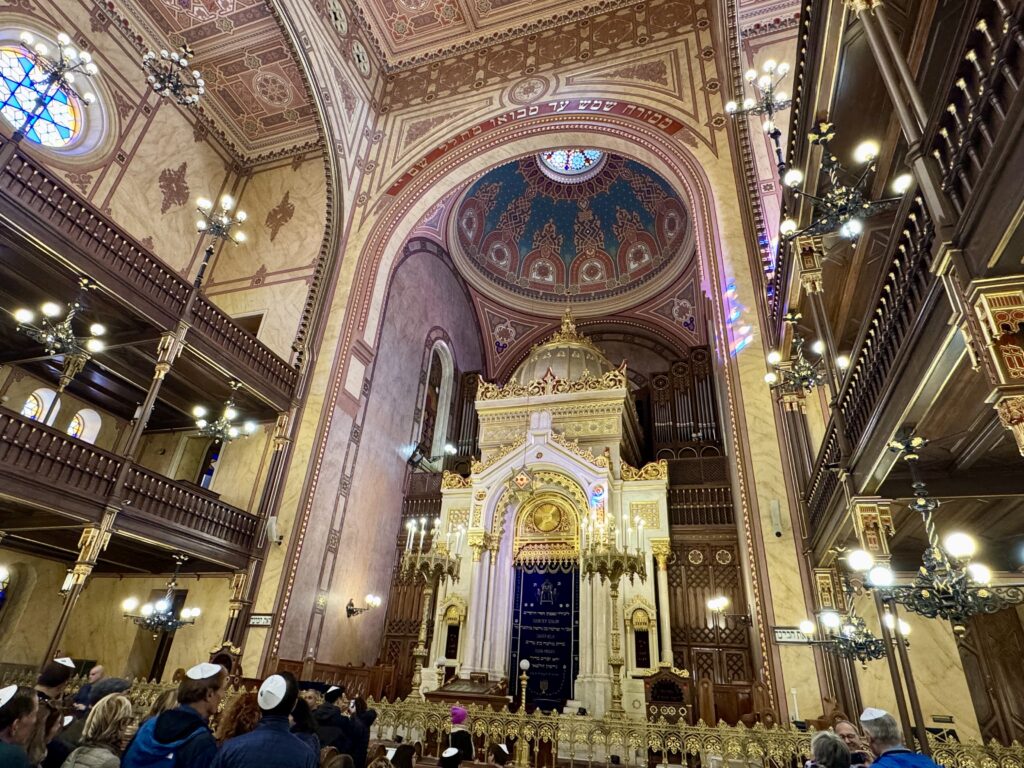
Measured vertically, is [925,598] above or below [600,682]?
above

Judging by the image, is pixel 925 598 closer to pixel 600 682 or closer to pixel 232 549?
pixel 600 682

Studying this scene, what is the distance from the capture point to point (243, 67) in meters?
14.2

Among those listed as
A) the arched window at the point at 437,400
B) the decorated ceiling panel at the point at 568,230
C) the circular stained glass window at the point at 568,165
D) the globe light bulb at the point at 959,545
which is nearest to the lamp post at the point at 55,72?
the arched window at the point at 437,400

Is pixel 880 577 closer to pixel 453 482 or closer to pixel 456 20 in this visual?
pixel 453 482

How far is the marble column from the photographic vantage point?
1106 cm

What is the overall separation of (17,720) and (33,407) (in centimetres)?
1183

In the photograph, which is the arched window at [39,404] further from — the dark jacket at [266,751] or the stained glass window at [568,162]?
the stained glass window at [568,162]

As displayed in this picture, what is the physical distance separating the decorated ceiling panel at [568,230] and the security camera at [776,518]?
1158cm

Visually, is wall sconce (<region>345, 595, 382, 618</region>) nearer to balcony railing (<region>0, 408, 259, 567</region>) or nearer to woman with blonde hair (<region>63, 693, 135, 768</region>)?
balcony railing (<region>0, 408, 259, 567</region>)

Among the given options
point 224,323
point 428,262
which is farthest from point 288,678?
point 428,262

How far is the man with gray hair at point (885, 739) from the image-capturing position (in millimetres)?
2529

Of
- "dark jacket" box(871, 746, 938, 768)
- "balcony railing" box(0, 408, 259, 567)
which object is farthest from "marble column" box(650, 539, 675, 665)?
"dark jacket" box(871, 746, 938, 768)

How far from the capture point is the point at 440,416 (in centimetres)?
1777

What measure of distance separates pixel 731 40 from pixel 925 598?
1164 centimetres
